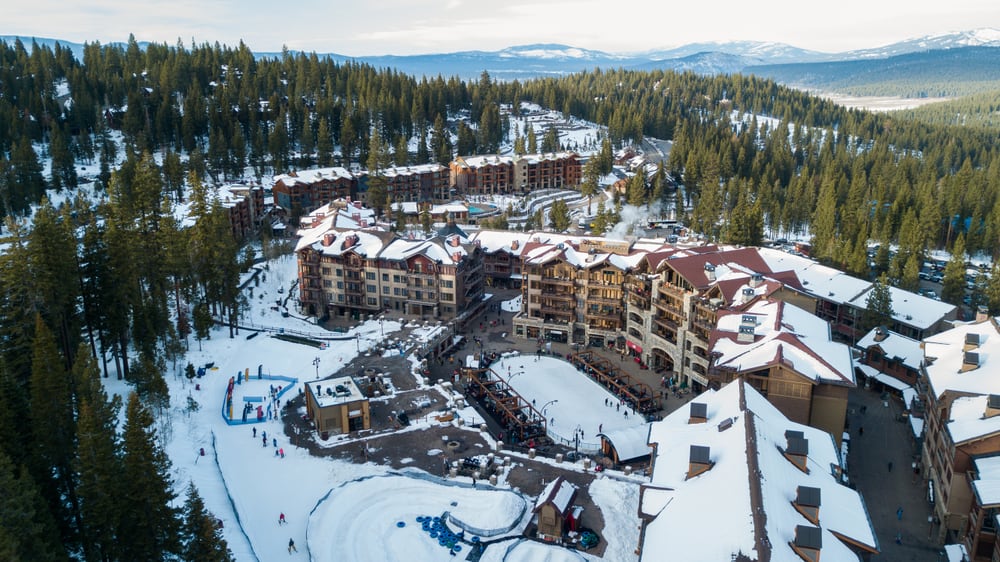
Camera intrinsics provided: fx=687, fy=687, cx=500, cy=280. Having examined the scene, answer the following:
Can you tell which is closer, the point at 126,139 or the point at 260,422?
the point at 260,422

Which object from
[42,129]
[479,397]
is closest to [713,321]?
[479,397]

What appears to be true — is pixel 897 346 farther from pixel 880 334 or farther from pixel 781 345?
pixel 781 345

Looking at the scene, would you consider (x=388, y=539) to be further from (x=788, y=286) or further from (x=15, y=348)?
Answer: (x=788, y=286)

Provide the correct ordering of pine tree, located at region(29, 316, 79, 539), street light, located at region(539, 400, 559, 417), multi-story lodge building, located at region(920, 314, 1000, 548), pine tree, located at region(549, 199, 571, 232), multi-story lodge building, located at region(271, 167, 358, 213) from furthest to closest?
1. multi-story lodge building, located at region(271, 167, 358, 213)
2. pine tree, located at region(549, 199, 571, 232)
3. street light, located at region(539, 400, 559, 417)
4. multi-story lodge building, located at region(920, 314, 1000, 548)
5. pine tree, located at region(29, 316, 79, 539)

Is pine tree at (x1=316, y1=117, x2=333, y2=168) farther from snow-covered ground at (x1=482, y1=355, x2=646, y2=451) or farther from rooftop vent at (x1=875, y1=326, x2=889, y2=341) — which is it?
rooftop vent at (x1=875, y1=326, x2=889, y2=341)

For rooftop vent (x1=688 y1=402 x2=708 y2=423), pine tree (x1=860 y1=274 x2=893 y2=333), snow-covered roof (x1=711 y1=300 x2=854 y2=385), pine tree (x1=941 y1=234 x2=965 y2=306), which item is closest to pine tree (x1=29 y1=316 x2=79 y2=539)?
rooftop vent (x1=688 y1=402 x2=708 y2=423)

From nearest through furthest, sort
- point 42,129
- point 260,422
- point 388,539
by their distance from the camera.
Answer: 1. point 388,539
2. point 260,422
3. point 42,129
